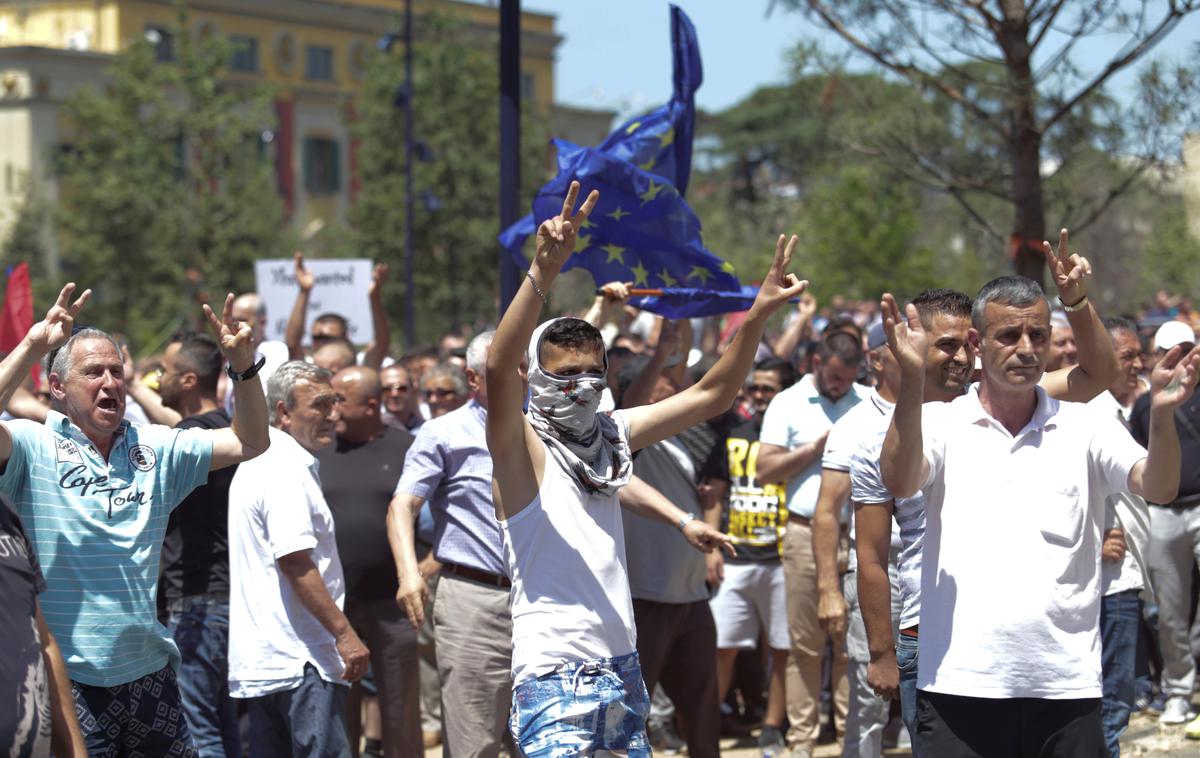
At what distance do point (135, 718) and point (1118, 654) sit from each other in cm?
452

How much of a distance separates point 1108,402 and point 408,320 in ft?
61.2

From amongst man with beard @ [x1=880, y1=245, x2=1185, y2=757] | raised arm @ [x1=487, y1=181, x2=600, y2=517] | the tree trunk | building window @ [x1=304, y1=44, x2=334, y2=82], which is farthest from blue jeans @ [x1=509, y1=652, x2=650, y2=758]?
building window @ [x1=304, y1=44, x2=334, y2=82]

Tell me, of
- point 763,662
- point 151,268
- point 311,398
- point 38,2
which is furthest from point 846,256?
point 38,2

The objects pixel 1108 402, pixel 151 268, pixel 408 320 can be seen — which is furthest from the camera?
→ pixel 151 268

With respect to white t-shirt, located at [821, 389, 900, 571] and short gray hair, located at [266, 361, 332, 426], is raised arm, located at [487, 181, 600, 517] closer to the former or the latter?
white t-shirt, located at [821, 389, 900, 571]

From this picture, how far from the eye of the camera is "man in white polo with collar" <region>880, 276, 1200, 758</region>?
457cm

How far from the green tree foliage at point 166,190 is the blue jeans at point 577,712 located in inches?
1316

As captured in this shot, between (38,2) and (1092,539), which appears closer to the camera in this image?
(1092,539)

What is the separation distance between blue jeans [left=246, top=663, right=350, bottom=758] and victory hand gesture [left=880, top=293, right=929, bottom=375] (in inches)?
115

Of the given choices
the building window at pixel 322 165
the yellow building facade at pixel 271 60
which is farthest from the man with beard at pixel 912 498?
the building window at pixel 322 165

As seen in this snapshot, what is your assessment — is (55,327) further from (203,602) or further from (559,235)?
(203,602)

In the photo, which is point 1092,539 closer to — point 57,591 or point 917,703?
point 917,703

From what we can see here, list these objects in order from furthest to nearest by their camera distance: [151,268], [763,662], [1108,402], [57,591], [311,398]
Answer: [151,268], [763,662], [1108,402], [311,398], [57,591]

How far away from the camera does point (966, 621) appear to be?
4648mm
